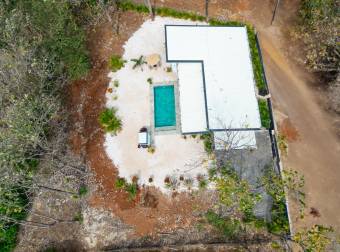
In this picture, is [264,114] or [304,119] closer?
[304,119]

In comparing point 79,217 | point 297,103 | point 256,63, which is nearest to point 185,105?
point 256,63

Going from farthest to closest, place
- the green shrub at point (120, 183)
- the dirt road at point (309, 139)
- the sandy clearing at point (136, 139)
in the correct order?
the sandy clearing at point (136, 139) → the green shrub at point (120, 183) → the dirt road at point (309, 139)

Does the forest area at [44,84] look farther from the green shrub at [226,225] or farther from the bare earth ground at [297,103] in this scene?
the bare earth ground at [297,103]

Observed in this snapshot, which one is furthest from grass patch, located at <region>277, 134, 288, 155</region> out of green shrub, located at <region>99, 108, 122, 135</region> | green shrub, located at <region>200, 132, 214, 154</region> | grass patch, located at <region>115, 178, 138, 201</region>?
green shrub, located at <region>99, 108, 122, 135</region>

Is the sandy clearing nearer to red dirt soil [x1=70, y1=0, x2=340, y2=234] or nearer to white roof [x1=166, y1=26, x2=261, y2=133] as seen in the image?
red dirt soil [x1=70, y1=0, x2=340, y2=234]

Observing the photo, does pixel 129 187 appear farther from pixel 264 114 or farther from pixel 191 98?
pixel 264 114

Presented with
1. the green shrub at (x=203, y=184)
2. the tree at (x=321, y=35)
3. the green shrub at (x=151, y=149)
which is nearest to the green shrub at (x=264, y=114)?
the tree at (x=321, y=35)
